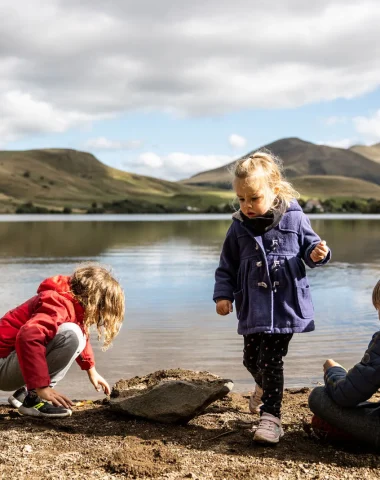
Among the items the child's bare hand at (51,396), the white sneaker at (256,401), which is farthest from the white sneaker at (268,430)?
the child's bare hand at (51,396)

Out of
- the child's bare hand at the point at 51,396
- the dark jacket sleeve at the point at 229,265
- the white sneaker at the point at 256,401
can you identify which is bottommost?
the white sneaker at the point at 256,401

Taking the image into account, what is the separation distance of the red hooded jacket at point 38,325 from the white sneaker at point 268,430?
1.37m

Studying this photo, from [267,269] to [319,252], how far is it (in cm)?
35

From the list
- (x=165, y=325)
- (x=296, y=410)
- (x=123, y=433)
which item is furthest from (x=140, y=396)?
(x=165, y=325)

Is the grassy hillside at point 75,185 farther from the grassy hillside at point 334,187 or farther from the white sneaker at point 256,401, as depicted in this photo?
the white sneaker at point 256,401

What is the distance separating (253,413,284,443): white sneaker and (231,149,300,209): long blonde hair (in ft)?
4.47

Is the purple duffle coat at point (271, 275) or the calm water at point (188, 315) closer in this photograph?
the purple duffle coat at point (271, 275)

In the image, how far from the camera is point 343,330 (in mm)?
7309

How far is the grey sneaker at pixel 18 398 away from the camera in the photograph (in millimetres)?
4547

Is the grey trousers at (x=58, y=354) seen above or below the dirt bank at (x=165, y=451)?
above

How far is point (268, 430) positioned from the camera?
12.3 ft

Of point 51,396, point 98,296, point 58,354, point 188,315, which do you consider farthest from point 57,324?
point 188,315

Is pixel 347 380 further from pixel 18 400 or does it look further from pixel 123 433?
pixel 18 400

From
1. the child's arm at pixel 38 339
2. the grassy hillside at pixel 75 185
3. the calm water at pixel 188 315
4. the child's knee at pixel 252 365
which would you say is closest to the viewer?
the child's arm at pixel 38 339
